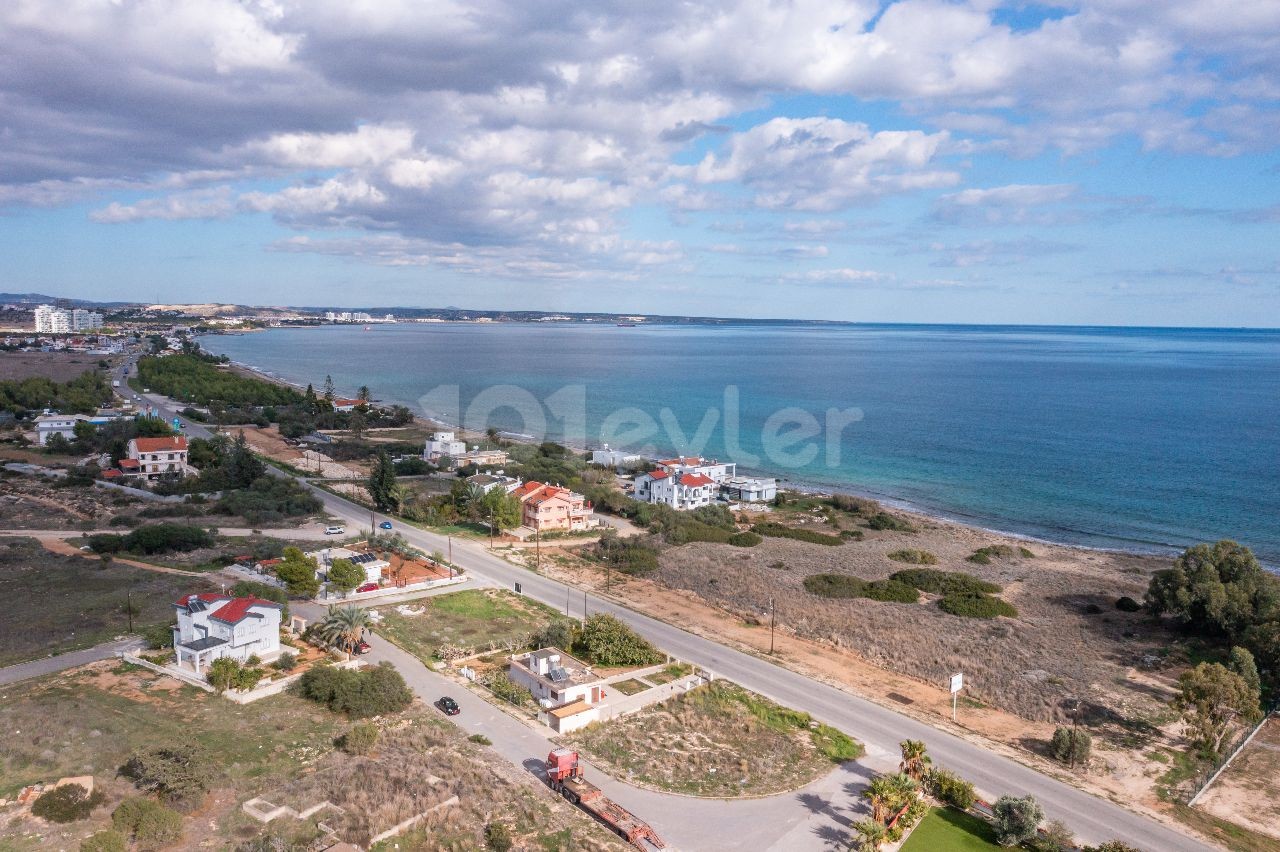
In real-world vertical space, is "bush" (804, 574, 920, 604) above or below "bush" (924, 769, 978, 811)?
below

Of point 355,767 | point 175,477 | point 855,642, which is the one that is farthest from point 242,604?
point 175,477

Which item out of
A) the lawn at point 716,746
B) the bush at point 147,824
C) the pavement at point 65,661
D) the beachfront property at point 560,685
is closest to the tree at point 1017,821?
the lawn at point 716,746

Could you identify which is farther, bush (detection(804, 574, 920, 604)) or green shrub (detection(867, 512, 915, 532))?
green shrub (detection(867, 512, 915, 532))

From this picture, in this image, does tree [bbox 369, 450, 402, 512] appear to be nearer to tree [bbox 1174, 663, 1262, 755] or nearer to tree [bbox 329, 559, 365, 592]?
tree [bbox 329, 559, 365, 592]

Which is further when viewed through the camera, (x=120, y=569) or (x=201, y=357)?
(x=201, y=357)

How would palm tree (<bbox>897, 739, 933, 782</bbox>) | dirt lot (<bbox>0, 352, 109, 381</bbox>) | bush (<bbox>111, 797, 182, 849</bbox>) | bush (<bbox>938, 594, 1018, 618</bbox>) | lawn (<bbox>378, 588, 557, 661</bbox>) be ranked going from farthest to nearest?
dirt lot (<bbox>0, 352, 109, 381</bbox>) < bush (<bbox>938, 594, 1018, 618</bbox>) < lawn (<bbox>378, 588, 557, 661</bbox>) < palm tree (<bbox>897, 739, 933, 782</bbox>) < bush (<bbox>111, 797, 182, 849</bbox>)

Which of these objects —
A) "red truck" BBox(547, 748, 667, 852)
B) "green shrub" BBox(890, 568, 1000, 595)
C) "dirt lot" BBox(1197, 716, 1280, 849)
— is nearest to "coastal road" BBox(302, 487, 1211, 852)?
"red truck" BBox(547, 748, 667, 852)

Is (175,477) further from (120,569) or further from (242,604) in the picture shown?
(242,604)

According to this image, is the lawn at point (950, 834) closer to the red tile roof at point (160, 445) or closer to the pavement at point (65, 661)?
the pavement at point (65, 661)
